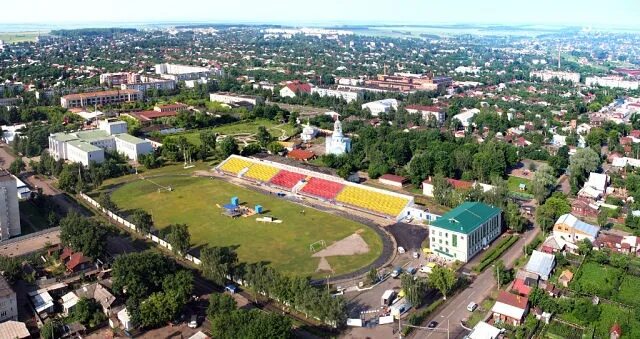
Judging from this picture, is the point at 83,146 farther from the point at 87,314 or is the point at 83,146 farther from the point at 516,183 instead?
the point at 516,183

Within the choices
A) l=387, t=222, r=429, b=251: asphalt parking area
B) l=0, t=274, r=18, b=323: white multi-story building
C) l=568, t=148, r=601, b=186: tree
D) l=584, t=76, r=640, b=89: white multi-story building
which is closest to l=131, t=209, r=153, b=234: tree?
l=0, t=274, r=18, b=323: white multi-story building

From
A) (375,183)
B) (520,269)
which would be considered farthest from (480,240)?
(375,183)

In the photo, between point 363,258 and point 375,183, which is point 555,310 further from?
point 375,183

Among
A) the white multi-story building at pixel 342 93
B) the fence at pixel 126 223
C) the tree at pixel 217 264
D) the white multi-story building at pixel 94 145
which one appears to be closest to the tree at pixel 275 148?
the white multi-story building at pixel 94 145

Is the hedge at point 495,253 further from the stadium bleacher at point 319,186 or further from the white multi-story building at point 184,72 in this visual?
the white multi-story building at point 184,72

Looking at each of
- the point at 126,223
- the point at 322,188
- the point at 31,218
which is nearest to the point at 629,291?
the point at 322,188
